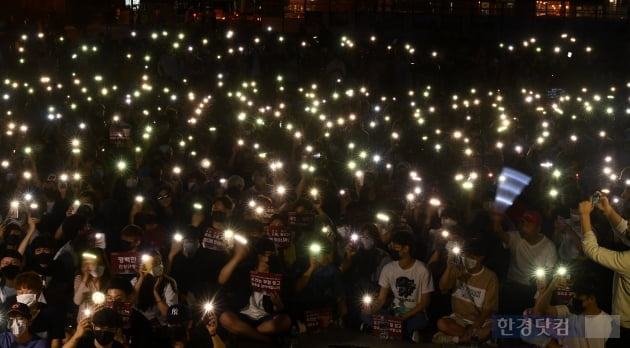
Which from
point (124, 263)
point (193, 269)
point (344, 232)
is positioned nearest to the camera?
point (124, 263)

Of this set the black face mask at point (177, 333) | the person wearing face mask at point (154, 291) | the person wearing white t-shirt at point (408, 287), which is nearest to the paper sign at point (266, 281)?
the person wearing face mask at point (154, 291)

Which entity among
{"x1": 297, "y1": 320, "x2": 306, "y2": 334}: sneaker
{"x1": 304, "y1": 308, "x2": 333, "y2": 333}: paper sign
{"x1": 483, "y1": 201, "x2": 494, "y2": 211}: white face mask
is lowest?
{"x1": 297, "y1": 320, "x2": 306, "y2": 334}: sneaker

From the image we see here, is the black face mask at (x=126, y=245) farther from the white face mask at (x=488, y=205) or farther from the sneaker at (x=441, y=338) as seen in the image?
the white face mask at (x=488, y=205)

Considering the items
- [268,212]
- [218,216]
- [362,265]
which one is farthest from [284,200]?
[362,265]

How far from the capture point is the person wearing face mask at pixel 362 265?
7902 millimetres

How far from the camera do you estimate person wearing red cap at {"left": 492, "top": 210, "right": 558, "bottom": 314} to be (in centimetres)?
762

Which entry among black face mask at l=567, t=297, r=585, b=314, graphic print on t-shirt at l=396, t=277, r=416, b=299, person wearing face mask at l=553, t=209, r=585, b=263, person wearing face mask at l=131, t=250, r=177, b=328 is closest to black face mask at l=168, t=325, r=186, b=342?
person wearing face mask at l=131, t=250, r=177, b=328

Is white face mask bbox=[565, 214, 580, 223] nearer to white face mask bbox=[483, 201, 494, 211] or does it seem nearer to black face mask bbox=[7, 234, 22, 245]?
white face mask bbox=[483, 201, 494, 211]

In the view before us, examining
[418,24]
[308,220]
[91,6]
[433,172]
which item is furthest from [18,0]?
[308,220]

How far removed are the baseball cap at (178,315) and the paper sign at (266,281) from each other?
120cm

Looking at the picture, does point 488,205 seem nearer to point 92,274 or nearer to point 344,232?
point 344,232

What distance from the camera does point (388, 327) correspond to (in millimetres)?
7398

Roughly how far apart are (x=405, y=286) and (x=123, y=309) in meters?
2.75

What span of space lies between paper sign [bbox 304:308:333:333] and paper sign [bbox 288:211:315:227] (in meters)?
1.61
